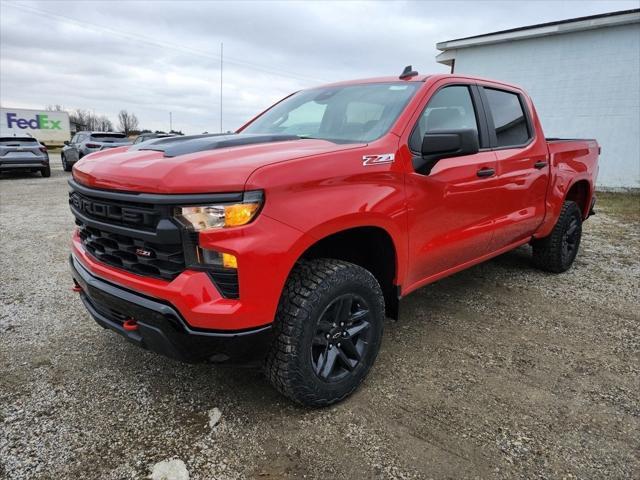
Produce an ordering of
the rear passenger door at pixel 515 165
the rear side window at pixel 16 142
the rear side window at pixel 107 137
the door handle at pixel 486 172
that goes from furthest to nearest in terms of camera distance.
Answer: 1. the rear side window at pixel 107 137
2. the rear side window at pixel 16 142
3. the rear passenger door at pixel 515 165
4. the door handle at pixel 486 172

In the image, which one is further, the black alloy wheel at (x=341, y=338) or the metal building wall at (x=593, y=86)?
the metal building wall at (x=593, y=86)

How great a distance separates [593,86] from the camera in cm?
1132

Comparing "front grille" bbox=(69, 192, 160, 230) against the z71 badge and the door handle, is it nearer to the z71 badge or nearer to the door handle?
the z71 badge

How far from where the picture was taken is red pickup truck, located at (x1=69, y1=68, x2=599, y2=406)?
1.89 m

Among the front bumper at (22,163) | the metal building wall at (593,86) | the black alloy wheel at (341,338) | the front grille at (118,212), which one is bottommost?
the front bumper at (22,163)

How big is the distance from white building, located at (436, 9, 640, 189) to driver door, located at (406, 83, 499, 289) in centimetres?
1017

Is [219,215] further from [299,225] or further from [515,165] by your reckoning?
[515,165]

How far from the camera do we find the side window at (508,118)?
3.54 metres

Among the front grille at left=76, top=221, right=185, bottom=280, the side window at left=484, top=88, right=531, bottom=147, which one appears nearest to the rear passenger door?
the side window at left=484, top=88, right=531, bottom=147

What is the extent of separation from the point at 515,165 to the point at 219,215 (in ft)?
8.72

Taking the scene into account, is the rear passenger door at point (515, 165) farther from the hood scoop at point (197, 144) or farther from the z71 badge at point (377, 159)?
the hood scoop at point (197, 144)

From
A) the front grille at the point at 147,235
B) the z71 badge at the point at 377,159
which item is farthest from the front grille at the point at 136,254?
the z71 badge at the point at 377,159

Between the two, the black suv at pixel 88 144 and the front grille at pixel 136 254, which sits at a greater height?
the front grille at pixel 136 254

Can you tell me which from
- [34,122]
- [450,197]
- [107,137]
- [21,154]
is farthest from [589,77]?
[34,122]
